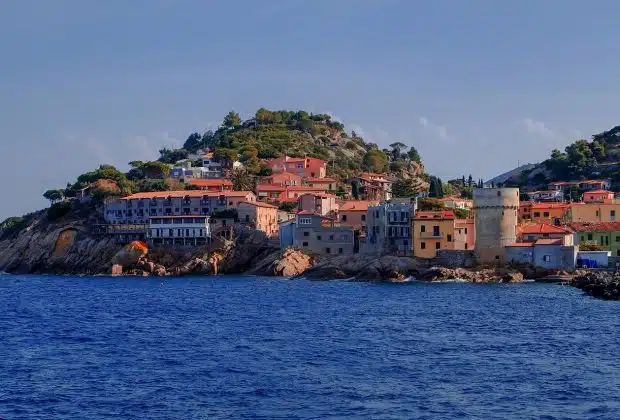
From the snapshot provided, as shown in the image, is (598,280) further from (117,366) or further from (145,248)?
(145,248)

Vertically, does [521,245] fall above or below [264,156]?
below

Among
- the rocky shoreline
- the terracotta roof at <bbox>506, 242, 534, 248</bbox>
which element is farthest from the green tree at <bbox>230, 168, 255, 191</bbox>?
the terracotta roof at <bbox>506, 242, 534, 248</bbox>

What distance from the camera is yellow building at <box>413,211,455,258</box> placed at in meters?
81.8

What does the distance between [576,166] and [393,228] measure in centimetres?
6226

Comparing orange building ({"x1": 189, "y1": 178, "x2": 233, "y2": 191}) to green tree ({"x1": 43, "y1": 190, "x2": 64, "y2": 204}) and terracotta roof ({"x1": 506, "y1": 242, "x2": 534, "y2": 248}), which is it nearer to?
green tree ({"x1": 43, "y1": 190, "x2": 64, "y2": 204})

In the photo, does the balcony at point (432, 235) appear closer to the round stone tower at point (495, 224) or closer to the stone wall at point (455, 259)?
the stone wall at point (455, 259)

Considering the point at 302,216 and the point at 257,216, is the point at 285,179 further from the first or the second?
the point at 302,216

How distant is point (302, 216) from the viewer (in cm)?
9044

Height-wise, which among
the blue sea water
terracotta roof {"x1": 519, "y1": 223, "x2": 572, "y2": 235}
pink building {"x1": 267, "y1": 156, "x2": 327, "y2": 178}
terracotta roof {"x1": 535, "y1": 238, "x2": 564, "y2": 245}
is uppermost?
pink building {"x1": 267, "y1": 156, "x2": 327, "y2": 178}

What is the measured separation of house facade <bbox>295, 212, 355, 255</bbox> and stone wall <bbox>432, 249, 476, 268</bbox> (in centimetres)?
1161

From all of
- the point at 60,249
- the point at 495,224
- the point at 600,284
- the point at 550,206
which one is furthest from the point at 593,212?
the point at 60,249

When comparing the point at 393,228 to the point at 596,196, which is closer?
the point at 393,228

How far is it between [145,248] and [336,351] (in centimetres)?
6129

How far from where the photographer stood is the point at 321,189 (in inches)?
4747
